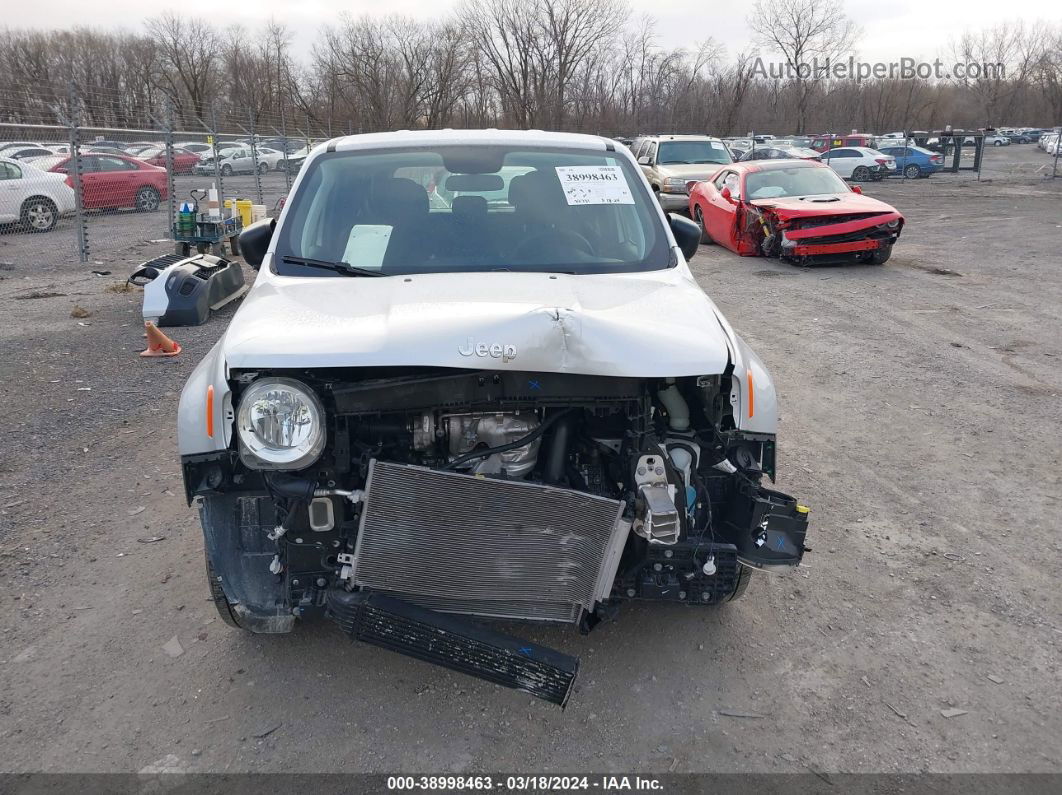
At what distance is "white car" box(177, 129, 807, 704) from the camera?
2.69 meters

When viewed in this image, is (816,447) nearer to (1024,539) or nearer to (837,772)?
(1024,539)

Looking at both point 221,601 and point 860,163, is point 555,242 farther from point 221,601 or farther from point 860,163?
point 860,163

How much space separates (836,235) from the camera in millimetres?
11969

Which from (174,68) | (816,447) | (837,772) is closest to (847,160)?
(816,447)

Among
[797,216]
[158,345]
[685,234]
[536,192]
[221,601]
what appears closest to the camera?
[221,601]

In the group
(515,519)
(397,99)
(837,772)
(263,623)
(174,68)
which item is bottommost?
(837,772)

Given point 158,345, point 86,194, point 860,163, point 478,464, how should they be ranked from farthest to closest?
point 860,163
point 86,194
point 158,345
point 478,464

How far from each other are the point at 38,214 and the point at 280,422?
54.2ft

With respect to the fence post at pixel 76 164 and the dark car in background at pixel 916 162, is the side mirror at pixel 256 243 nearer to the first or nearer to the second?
the fence post at pixel 76 164

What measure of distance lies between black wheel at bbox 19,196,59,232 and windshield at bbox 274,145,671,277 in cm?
1469

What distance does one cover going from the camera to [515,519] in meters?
2.74

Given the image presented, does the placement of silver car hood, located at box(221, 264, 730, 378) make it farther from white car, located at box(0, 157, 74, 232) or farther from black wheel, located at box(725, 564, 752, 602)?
white car, located at box(0, 157, 74, 232)

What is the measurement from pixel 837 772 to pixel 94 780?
2.36 m

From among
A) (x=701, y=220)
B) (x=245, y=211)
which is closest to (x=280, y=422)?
(x=245, y=211)
